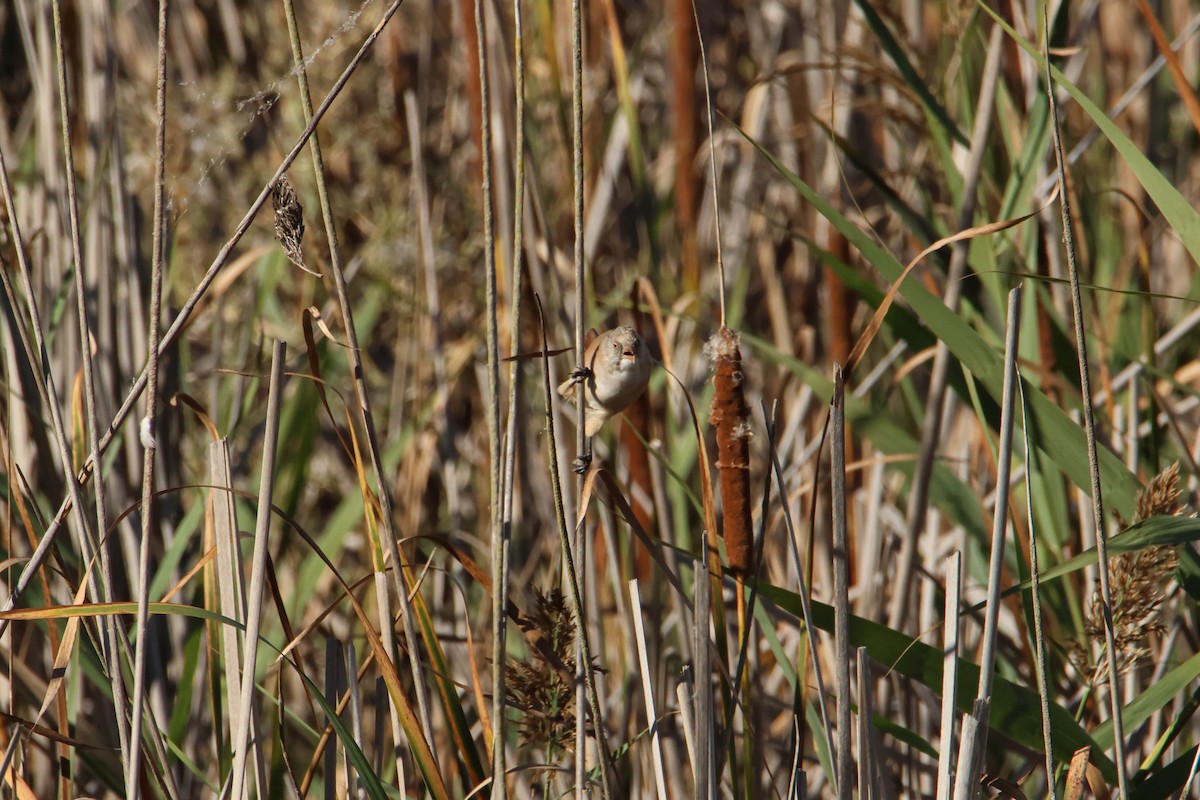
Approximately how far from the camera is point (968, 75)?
153cm

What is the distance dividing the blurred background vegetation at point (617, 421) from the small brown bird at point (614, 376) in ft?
0.23

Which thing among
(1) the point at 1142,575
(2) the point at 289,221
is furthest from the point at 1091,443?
(2) the point at 289,221

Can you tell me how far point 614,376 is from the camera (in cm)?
104

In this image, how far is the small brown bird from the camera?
1.02 meters

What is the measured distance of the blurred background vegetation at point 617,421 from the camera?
3.07 feet

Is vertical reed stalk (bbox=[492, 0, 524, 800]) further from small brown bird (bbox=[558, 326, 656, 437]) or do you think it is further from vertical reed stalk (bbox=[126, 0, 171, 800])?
vertical reed stalk (bbox=[126, 0, 171, 800])

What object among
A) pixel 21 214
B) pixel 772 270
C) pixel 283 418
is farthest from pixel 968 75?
pixel 21 214

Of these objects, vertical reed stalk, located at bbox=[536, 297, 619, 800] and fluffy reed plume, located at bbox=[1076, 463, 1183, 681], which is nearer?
vertical reed stalk, located at bbox=[536, 297, 619, 800]

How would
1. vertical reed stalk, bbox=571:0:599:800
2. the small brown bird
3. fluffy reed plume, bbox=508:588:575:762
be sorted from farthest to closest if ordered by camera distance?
the small brown bird
fluffy reed plume, bbox=508:588:575:762
vertical reed stalk, bbox=571:0:599:800

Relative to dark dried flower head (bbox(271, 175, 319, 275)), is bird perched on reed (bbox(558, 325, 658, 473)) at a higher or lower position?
lower

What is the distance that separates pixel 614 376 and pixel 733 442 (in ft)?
0.67

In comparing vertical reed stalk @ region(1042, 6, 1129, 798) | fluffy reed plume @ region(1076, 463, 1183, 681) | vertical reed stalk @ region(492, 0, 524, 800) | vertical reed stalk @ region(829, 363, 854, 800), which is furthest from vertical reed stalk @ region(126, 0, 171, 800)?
fluffy reed plume @ region(1076, 463, 1183, 681)

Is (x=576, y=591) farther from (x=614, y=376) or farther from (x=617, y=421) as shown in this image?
(x=617, y=421)

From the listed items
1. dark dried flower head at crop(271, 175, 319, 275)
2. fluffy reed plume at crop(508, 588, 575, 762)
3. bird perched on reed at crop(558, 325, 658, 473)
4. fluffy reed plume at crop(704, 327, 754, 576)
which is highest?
dark dried flower head at crop(271, 175, 319, 275)
